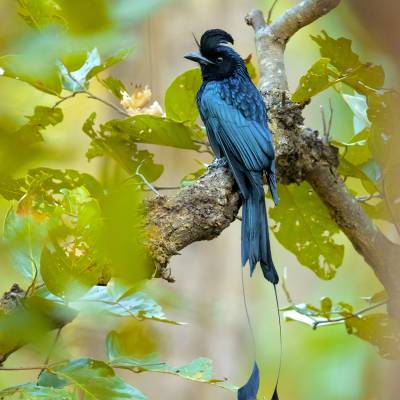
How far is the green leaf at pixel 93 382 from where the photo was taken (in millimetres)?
1313

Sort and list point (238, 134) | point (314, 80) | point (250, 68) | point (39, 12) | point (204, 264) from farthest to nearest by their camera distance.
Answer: point (204, 264)
point (250, 68)
point (238, 134)
point (314, 80)
point (39, 12)

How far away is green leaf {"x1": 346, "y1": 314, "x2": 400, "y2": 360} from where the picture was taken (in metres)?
2.33

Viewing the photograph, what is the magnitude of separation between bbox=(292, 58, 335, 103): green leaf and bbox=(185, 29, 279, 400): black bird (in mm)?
199

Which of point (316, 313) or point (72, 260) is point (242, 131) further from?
point (72, 260)

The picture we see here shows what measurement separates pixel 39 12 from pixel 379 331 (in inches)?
72.0

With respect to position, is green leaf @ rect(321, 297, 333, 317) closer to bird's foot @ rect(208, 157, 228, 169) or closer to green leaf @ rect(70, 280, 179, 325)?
bird's foot @ rect(208, 157, 228, 169)

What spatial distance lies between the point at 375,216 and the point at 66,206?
1.47 m

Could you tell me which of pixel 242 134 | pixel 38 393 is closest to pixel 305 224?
pixel 242 134

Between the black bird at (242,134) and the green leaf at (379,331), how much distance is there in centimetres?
44

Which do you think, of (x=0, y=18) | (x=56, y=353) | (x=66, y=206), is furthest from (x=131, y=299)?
(x=0, y=18)

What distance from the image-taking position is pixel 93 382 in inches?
52.6

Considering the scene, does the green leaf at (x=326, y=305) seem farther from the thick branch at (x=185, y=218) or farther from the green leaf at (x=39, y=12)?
the green leaf at (x=39, y=12)

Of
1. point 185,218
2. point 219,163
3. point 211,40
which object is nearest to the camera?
point 185,218

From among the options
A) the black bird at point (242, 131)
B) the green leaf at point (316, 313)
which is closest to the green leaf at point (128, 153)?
the black bird at point (242, 131)
